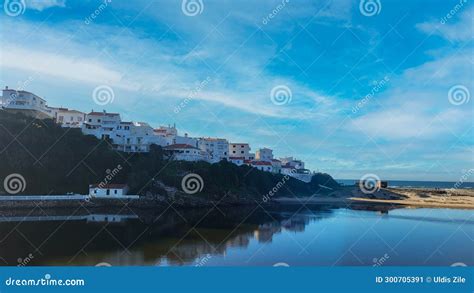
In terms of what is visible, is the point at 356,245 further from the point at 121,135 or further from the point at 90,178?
the point at 121,135

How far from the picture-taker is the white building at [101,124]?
1705cm

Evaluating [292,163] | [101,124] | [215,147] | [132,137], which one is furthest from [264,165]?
[101,124]

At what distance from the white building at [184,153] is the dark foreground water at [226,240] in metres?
5.83

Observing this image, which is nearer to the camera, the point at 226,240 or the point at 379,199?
the point at 226,240

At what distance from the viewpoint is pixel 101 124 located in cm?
1791

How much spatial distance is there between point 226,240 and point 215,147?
13.6 metres

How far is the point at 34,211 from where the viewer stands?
10867mm

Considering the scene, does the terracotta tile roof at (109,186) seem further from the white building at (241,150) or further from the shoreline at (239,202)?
the white building at (241,150)

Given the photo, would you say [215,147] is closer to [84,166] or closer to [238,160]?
[238,160]

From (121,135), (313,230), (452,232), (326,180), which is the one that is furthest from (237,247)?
(326,180)

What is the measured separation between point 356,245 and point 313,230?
→ 1994 millimetres

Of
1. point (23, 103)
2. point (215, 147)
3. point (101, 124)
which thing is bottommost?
point (101, 124)

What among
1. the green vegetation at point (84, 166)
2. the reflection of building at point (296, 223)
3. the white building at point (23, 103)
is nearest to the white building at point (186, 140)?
the green vegetation at point (84, 166)

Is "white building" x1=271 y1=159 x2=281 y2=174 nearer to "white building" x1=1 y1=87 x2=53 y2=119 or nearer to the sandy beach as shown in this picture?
the sandy beach
